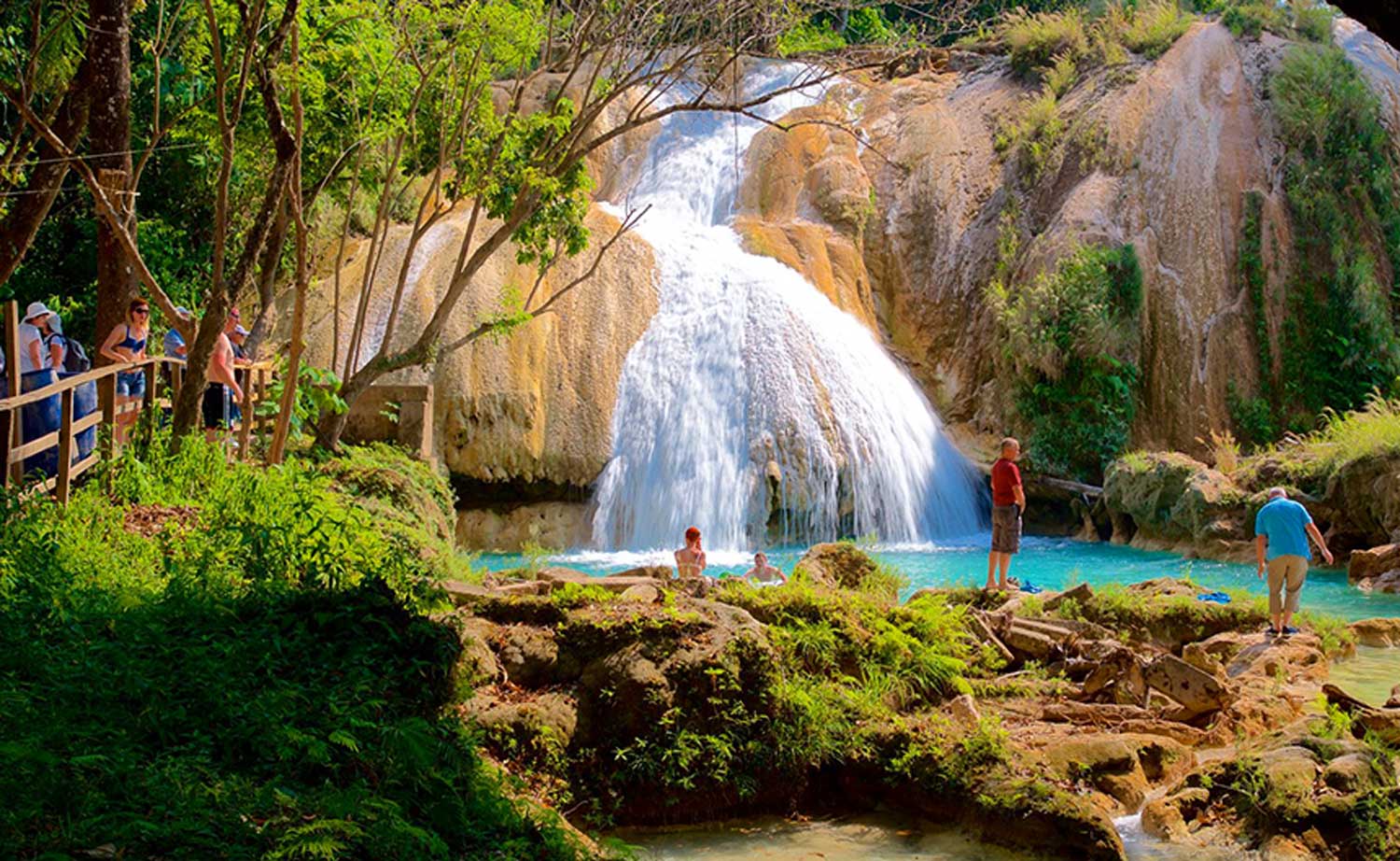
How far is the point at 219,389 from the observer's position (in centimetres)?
1266

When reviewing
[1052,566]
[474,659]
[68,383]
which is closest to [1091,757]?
[474,659]

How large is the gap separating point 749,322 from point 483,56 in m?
8.46

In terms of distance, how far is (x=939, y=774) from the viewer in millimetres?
7039

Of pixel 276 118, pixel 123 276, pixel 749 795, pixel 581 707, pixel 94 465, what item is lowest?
pixel 749 795

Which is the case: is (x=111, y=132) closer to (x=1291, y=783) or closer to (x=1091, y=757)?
(x=1091, y=757)

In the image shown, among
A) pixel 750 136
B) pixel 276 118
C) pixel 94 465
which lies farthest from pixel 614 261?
Result: pixel 94 465

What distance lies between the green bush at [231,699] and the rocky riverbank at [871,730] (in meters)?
0.71

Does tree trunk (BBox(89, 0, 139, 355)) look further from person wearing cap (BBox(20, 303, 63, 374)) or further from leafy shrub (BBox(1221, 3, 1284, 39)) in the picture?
leafy shrub (BBox(1221, 3, 1284, 39))

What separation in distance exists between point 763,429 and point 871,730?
1262 cm

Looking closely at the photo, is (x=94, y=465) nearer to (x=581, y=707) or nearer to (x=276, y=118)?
(x=276, y=118)

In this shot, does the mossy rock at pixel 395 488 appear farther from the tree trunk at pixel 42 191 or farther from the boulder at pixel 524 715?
the boulder at pixel 524 715

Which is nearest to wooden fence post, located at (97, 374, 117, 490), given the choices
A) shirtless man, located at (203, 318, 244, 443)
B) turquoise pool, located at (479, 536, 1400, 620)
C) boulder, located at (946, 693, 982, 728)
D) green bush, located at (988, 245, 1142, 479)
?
shirtless man, located at (203, 318, 244, 443)

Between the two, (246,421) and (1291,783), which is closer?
(1291,783)

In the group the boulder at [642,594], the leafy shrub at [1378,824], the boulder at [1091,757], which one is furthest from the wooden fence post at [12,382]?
the leafy shrub at [1378,824]
